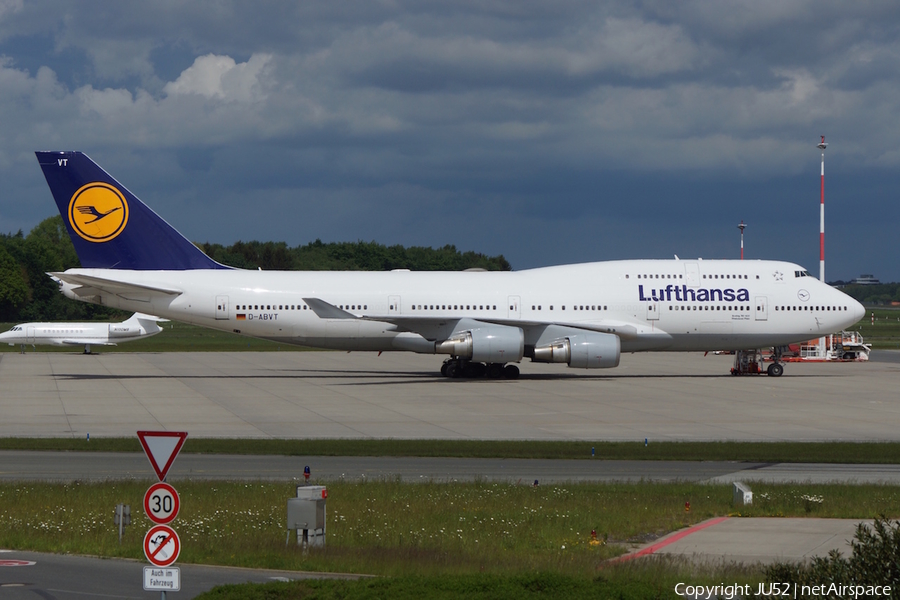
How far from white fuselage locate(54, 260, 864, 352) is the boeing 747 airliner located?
0.06 metres

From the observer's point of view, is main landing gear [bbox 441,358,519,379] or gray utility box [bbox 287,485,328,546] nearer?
gray utility box [bbox 287,485,328,546]

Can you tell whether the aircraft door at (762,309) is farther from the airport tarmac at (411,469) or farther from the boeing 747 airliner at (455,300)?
the airport tarmac at (411,469)

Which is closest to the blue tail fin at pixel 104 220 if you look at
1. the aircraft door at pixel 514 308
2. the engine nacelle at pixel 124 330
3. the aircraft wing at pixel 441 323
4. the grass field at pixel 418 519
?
the aircraft wing at pixel 441 323

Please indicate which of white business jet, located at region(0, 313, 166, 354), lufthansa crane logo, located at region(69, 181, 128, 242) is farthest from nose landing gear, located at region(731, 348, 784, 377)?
white business jet, located at region(0, 313, 166, 354)

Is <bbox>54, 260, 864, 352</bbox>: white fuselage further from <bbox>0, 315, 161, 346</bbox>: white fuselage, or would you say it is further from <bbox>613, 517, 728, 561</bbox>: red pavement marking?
<bbox>613, 517, 728, 561</bbox>: red pavement marking

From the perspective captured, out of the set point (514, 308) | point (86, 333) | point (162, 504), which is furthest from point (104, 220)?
point (162, 504)

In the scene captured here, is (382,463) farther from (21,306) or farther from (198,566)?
(21,306)

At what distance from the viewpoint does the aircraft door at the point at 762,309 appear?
44.8 meters

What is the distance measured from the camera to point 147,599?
10414 mm

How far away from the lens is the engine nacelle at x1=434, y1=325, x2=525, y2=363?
136ft

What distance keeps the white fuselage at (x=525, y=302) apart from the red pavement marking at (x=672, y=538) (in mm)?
27511

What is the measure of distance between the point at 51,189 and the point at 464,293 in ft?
60.7

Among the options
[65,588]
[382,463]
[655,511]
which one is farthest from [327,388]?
[65,588]

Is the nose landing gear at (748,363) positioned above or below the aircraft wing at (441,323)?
below
